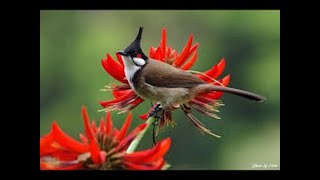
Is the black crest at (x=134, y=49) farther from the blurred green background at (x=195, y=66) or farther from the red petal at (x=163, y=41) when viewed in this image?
the blurred green background at (x=195, y=66)

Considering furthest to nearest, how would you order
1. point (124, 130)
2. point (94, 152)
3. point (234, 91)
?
1. point (234, 91)
2. point (124, 130)
3. point (94, 152)

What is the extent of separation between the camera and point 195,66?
3588 mm

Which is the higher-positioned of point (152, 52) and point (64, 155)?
point (152, 52)

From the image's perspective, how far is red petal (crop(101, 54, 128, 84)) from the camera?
6.19 feet

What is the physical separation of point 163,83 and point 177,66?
8 centimetres

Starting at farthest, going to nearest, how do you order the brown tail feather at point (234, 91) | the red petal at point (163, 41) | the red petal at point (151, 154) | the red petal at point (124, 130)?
the red petal at point (163, 41), the brown tail feather at point (234, 91), the red petal at point (124, 130), the red petal at point (151, 154)

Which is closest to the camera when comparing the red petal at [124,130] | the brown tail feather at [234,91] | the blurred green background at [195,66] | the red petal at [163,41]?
the red petal at [124,130]

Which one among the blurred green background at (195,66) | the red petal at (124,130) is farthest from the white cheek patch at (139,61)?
the blurred green background at (195,66)

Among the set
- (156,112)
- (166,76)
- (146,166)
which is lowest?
(146,166)

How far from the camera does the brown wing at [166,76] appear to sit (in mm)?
2018

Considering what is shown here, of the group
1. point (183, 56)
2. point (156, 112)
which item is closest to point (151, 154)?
point (156, 112)

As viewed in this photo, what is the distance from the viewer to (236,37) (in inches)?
174

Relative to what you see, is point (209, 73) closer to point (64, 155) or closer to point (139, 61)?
point (139, 61)

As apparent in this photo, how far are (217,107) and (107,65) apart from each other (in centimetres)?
34
